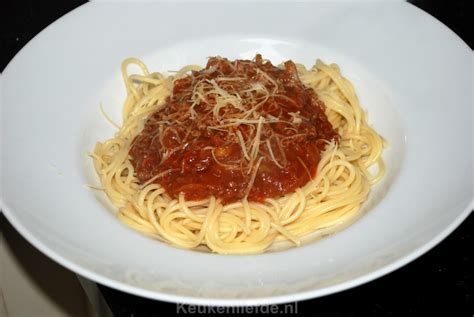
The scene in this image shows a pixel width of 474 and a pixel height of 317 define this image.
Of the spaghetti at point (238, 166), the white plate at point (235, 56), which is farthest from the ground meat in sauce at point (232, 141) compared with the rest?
the white plate at point (235, 56)

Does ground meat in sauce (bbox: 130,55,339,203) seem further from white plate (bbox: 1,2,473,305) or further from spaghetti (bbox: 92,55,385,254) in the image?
white plate (bbox: 1,2,473,305)

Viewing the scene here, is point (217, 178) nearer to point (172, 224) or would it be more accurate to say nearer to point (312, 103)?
point (172, 224)

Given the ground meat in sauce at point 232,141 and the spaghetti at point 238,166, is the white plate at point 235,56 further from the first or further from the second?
the ground meat in sauce at point 232,141

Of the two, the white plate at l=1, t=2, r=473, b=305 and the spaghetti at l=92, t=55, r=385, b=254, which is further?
the spaghetti at l=92, t=55, r=385, b=254

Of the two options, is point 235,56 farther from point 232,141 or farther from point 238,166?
point 238,166

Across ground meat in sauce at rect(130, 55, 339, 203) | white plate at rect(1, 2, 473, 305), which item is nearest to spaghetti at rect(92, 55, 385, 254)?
ground meat in sauce at rect(130, 55, 339, 203)

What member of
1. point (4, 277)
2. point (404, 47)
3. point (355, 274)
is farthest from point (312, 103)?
point (4, 277)

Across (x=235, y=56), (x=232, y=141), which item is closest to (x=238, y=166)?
(x=232, y=141)
